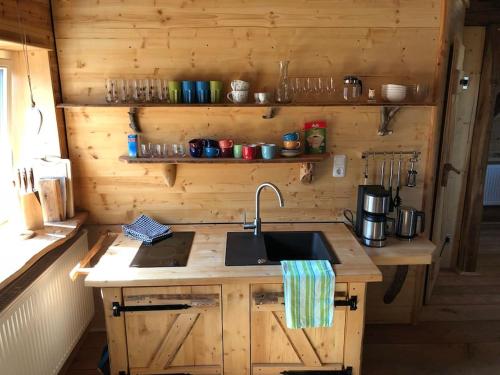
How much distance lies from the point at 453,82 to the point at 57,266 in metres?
2.72

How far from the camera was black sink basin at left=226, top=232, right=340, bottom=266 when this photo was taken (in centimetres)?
212

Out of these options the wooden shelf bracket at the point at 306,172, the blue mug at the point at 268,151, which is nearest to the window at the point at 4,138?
the blue mug at the point at 268,151

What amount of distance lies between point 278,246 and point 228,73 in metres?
1.10

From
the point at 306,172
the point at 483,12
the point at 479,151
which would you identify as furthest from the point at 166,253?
the point at 483,12

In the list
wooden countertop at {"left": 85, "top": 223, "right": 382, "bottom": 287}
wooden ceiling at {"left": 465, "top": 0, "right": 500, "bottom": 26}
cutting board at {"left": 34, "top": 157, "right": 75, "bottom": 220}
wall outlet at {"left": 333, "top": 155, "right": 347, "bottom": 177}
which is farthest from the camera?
wooden ceiling at {"left": 465, "top": 0, "right": 500, "bottom": 26}

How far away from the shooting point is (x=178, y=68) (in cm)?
238

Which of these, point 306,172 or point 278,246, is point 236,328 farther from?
point 306,172

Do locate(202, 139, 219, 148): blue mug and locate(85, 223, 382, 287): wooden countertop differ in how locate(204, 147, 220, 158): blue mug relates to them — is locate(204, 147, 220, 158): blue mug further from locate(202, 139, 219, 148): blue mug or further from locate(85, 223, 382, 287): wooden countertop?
locate(85, 223, 382, 287): wooden countertop

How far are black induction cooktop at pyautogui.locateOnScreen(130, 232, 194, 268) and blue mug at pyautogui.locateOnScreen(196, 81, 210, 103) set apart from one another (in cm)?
81

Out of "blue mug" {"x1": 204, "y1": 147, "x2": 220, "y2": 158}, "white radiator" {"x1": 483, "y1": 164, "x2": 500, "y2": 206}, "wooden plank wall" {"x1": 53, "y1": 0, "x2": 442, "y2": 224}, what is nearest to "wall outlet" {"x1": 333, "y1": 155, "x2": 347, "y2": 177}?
"wooden plank wall" {"x1": 53, "y1": 0, "x2": 442, "y2": 224}

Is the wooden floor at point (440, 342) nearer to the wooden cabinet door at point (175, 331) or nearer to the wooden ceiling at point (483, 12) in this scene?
the wooden cabinet door at point (175, 331)

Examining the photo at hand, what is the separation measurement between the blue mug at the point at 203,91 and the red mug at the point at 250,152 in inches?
14.0

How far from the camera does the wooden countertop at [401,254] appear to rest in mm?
2207

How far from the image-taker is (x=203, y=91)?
2.28 m
